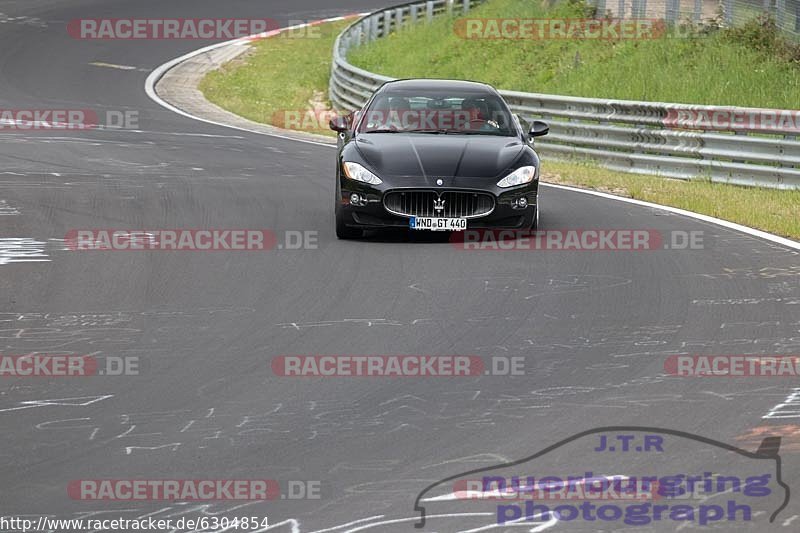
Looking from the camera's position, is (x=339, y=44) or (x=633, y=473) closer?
(x=633, y=473)

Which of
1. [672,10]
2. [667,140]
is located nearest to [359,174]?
[667,140]

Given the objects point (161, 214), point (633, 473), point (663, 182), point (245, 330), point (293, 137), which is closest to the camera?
point (633, 473)

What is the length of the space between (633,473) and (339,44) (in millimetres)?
27628

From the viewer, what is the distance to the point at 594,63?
28875 millimetres

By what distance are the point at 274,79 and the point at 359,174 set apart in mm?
22017

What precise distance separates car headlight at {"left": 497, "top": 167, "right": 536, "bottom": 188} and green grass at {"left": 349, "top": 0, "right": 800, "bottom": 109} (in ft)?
37.6

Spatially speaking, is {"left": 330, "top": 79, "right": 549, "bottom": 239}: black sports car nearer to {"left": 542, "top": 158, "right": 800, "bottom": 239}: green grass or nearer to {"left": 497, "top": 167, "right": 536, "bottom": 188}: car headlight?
{"left": 497, "top": 167, "right": 536, "bottom": 188}: car headlight

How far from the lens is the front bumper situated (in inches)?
498

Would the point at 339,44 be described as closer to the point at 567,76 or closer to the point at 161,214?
the point at 567,76

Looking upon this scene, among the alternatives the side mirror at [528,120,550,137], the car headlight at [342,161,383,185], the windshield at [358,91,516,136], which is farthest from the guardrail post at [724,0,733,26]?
the car headlight at [342,161,383,185]

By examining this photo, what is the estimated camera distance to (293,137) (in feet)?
79.9

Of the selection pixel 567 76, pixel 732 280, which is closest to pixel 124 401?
pixel 732 280

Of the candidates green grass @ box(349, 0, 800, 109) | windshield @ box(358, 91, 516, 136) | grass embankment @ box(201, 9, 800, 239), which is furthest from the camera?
green grass @ box(349, 0, 800, 109)

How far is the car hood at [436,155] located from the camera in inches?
504
